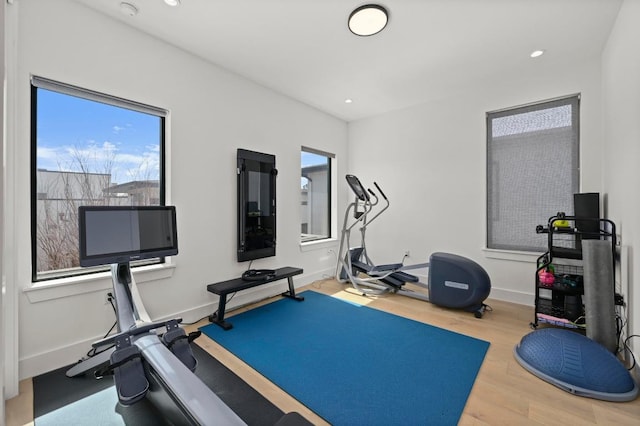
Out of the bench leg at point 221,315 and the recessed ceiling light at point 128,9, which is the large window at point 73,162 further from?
the bench leg at point 221,315

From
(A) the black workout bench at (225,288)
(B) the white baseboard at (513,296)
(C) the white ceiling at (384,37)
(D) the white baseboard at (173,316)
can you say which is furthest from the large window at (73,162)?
(B) the white baseboard at (513,296)

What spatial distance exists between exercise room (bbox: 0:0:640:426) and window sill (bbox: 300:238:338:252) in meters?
0.42

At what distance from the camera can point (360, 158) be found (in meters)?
5.14

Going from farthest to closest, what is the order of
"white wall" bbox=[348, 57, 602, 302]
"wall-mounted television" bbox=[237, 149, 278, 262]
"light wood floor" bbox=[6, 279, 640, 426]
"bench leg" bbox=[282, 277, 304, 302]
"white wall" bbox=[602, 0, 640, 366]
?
1. "bench leg" bbox=[282, 277, 304, 302]
2. "wall-mounted television" bbox=[237, 149, 278, 262]
3. "white wall" bbox=[348, 57, 602, 302]
4. "white wall" bbox=[602, 0, 640, 366]
5. "light wood floor" bbox=[6, 279, 640, 426]

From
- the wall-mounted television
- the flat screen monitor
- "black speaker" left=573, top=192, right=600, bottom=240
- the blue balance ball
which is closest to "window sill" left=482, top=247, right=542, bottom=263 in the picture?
"black speaker" left=573, top=192, right=600, bottom=240

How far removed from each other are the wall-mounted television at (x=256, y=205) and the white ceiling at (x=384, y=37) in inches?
41.8

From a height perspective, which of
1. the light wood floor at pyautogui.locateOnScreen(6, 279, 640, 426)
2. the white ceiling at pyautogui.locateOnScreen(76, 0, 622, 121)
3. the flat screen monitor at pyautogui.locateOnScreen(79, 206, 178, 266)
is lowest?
the light wood floor at pyautogui.locateOnScreen(6, 279, 640, 426)

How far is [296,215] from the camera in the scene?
4.23 m

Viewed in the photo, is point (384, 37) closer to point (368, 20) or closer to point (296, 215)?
point (368, 20)

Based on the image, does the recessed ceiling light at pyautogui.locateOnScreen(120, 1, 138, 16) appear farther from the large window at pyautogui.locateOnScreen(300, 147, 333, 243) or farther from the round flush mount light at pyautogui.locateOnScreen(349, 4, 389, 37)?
the large window at pyautogui.locateOnScreen(300, 147, 333, 243)

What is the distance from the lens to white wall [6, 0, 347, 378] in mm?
2068

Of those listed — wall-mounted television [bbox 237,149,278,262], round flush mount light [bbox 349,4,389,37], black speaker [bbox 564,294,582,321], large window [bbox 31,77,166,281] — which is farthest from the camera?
wall-mounted television [bbox 237,149,278,262]

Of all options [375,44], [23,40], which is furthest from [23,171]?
[375,44]

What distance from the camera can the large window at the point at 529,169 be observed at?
3277 mm
